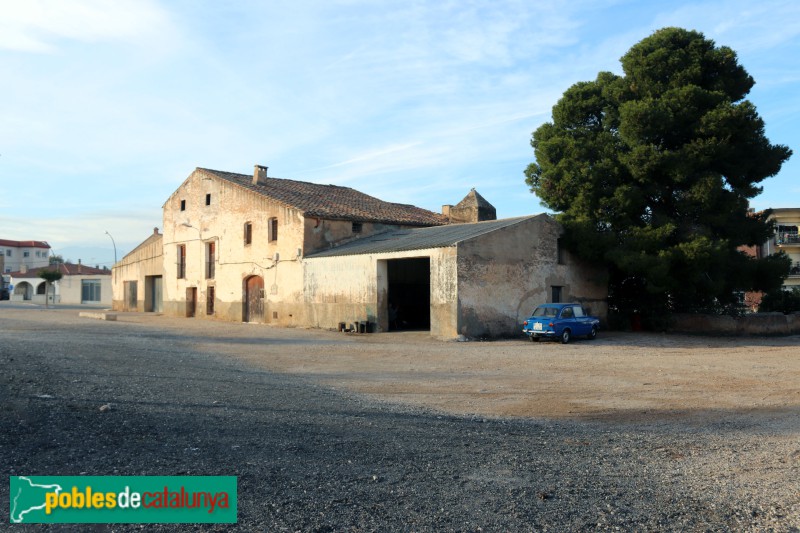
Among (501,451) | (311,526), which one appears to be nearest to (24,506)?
(311,526)

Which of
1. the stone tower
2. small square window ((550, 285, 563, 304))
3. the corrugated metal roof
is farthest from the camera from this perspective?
the stone tower

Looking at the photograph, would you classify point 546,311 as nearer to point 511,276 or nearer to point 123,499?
point 511,276

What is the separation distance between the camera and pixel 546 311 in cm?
2244

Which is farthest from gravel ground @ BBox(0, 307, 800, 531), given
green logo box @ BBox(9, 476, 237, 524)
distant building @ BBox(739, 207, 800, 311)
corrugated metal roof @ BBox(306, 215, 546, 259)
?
distant building @ BBox(739, 207, 800, 311)

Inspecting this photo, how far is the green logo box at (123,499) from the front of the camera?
4703mm

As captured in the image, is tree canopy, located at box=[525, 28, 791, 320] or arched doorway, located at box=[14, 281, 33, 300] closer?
tree canopy, located at box=[525, 28, 791, 320]

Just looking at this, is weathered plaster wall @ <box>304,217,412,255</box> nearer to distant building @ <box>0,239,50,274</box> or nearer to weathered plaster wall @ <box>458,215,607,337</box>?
weathered plaster wall @ <box>458,215,607,337</box>

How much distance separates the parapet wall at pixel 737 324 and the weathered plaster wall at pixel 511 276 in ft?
12.9

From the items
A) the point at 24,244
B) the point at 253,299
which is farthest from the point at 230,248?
the point at 24,244

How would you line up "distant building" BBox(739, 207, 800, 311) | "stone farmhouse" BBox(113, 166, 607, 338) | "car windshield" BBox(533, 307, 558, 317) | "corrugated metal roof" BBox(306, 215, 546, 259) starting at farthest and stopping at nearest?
"distant building" BBox(739, 207, 800, 311), "corrugated metal roof" BBox(306, 215, 546, 259), "stone farmhouse" BBox(113, 166, 607, 338), "car windshield" BBox(533, 307, 558, 317)

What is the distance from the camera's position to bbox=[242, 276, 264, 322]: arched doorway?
32750 mm

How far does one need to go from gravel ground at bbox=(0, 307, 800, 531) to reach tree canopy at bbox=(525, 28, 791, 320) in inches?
583

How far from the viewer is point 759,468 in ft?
21.1

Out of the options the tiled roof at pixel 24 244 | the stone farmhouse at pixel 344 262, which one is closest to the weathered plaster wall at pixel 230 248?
the stone farmhouse at pixel 344 262
